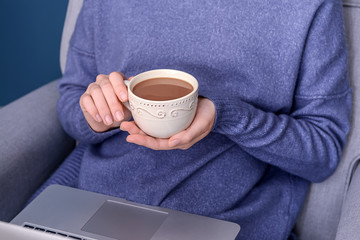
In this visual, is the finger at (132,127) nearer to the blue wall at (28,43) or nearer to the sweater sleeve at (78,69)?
the sweater sleeve at (78,69)

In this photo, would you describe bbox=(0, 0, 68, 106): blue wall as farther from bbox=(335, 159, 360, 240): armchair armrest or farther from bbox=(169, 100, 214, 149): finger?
bbox=(335, 159, 360, 240): armchair armrest

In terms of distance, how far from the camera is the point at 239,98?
91 centimetres

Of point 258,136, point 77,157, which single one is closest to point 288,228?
point 258,136

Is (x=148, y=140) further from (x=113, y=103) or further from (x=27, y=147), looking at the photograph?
(x=27, y=147)

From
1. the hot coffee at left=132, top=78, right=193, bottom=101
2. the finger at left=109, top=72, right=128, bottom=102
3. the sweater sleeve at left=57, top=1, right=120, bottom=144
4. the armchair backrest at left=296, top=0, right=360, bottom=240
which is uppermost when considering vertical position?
the hot coffee at left=132, top=78, right=193, bottom=101

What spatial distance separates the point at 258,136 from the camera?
0.82m

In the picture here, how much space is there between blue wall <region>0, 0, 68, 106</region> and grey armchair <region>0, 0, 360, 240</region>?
2.20ft

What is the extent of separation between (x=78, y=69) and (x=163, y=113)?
1.75 feet

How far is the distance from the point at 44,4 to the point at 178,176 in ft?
3.80

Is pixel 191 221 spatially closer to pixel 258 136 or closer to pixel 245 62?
pixel 258 136

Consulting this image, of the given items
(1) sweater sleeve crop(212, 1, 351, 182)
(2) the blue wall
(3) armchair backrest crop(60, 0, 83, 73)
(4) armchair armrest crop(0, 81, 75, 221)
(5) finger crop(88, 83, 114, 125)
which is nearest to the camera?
(5) finger crop(88, 83, 114, 125)

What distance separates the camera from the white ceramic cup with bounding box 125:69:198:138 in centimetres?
57

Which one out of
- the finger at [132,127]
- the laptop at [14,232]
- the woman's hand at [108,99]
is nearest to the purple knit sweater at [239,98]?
the woman's hand at [108,99]

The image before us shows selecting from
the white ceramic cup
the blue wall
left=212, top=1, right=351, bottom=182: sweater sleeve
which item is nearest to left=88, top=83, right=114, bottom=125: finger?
the white ceramic cup
